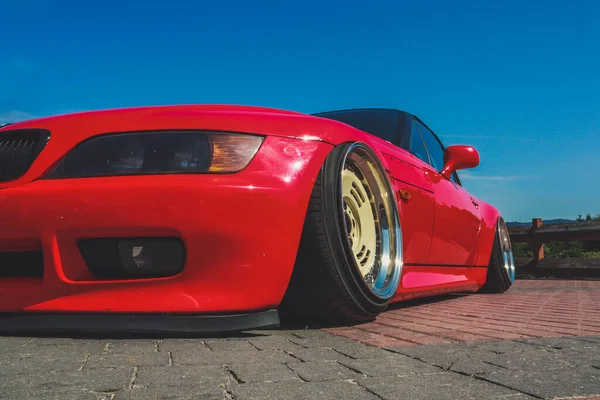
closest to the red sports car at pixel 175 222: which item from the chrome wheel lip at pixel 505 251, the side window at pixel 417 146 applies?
the side window at pixel 417 146

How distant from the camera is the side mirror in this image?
4277mm

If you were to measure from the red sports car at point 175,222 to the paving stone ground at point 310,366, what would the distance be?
11cm

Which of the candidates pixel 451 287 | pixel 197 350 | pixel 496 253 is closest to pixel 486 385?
pixel 197 350

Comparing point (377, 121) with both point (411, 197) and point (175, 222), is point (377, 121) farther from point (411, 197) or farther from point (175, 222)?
point (175, 222)

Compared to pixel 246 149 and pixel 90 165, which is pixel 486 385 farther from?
pixel 90 165

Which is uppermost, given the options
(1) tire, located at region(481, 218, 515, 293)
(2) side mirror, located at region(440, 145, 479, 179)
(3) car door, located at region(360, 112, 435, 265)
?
(2) side mirror, located at region(440, 145, 479, 179)

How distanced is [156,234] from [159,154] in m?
0.30

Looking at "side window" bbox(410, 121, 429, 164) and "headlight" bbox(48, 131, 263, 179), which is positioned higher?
"side window" bbox(410, 121, 429, 164)

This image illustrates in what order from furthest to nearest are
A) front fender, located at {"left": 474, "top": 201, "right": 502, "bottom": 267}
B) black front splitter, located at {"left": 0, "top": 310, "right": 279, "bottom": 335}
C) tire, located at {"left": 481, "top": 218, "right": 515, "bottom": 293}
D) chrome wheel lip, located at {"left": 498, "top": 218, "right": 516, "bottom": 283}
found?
1. chrome wheel lip, located at {"left": 498, "top": 218, "right": 516, "bottom": 283}
2. tire, located at {"left": 481, "top": 218, "right": 515, "bottom": 293}
3. front fender, located at {"left": 474, "top": 201, "right": 502, "bottom": 267}
4. black front splitter, located at {"left": 0, "top": 310, "right": 279, "bottom": 335}

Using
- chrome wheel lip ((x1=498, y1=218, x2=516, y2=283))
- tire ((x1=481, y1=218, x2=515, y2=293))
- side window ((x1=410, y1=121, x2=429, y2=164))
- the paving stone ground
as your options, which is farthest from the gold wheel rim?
chrome wheel lip ((x1=498, y1=218, x2=516, y2=283))

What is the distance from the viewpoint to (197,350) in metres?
1.87

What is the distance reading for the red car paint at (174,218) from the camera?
2051mm

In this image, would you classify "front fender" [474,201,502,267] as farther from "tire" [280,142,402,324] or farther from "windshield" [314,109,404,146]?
"tire" [280,142,402,324]

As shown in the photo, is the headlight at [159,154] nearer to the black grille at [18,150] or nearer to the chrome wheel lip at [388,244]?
the black grille at [18,150]
